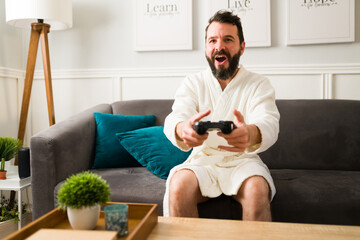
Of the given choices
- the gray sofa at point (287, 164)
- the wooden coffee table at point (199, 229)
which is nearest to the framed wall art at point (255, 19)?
the gray sofa at point (287, 164)

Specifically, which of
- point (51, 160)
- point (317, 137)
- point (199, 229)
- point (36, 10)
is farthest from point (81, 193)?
point (36, 10)

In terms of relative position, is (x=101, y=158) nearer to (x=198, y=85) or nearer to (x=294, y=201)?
(x=198, y=85)

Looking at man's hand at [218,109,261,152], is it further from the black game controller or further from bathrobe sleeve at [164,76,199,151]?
bathrobe sleeve at [164,76,199,151]

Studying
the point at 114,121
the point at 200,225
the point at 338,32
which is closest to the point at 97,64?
the point at 114,121

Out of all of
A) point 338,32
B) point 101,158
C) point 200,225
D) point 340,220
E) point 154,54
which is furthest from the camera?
point 154,54

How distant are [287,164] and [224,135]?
0.97 metres

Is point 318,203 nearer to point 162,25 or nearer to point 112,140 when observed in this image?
point 112,140

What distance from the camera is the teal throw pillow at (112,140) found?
2.01m

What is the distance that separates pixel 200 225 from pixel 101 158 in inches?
43.3

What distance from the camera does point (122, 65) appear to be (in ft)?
8.87

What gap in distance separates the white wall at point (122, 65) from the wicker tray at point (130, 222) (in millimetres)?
1620

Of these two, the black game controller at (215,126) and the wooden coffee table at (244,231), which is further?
the black game controller at (215,126)

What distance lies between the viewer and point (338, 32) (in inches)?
93.0

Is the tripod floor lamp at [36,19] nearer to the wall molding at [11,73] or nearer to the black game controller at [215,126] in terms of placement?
the wall molding at [11,73]
